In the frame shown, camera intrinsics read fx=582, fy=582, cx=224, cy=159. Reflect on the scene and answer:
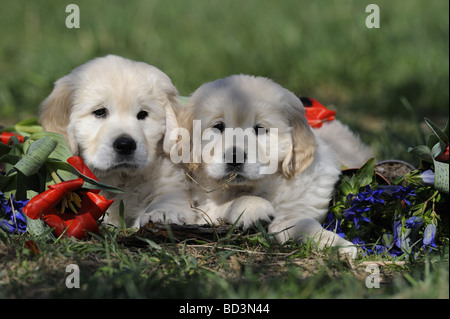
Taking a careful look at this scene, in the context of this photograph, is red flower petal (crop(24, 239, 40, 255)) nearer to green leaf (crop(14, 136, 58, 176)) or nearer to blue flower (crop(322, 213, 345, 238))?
green leaf (crop(14, 136, 58, 176))

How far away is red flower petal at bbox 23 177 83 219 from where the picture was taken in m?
2.76

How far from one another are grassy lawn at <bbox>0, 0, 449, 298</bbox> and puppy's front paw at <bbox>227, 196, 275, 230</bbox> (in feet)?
0.26

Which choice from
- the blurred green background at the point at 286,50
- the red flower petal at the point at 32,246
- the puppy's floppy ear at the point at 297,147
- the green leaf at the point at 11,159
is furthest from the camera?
the blurred green background at the point at 286,50

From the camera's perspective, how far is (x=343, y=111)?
6.82m

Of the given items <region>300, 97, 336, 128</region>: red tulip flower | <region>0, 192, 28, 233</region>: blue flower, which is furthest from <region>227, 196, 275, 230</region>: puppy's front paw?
<region>300, 97, 336, 128</region>: red tulip flower

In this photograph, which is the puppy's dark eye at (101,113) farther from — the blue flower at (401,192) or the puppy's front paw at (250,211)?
the blue flower at (401,192)

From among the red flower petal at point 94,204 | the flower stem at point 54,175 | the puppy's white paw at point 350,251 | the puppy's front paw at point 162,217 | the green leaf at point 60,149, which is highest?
the green leaf at point 60,149

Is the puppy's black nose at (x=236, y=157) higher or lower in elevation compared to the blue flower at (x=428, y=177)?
higher

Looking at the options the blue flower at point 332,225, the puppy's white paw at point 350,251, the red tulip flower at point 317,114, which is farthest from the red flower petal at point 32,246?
the red tulip flower at point 317,114

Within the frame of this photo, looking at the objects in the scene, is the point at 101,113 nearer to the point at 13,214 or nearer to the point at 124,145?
the point at 124,145

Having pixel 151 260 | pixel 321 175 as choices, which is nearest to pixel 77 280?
pixel 151 260

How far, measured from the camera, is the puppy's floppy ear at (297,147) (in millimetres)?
3197

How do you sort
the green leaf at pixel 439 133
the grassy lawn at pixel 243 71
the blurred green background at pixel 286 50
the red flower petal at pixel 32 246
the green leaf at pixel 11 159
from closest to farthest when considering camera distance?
the grassy lawn at pixel 243 71 → the red flower petal at pixel 32 246 → the green leaf at pixel 439 133 → the green leaf at pixel 11 159 → the blurred green background at pixel 286 50
